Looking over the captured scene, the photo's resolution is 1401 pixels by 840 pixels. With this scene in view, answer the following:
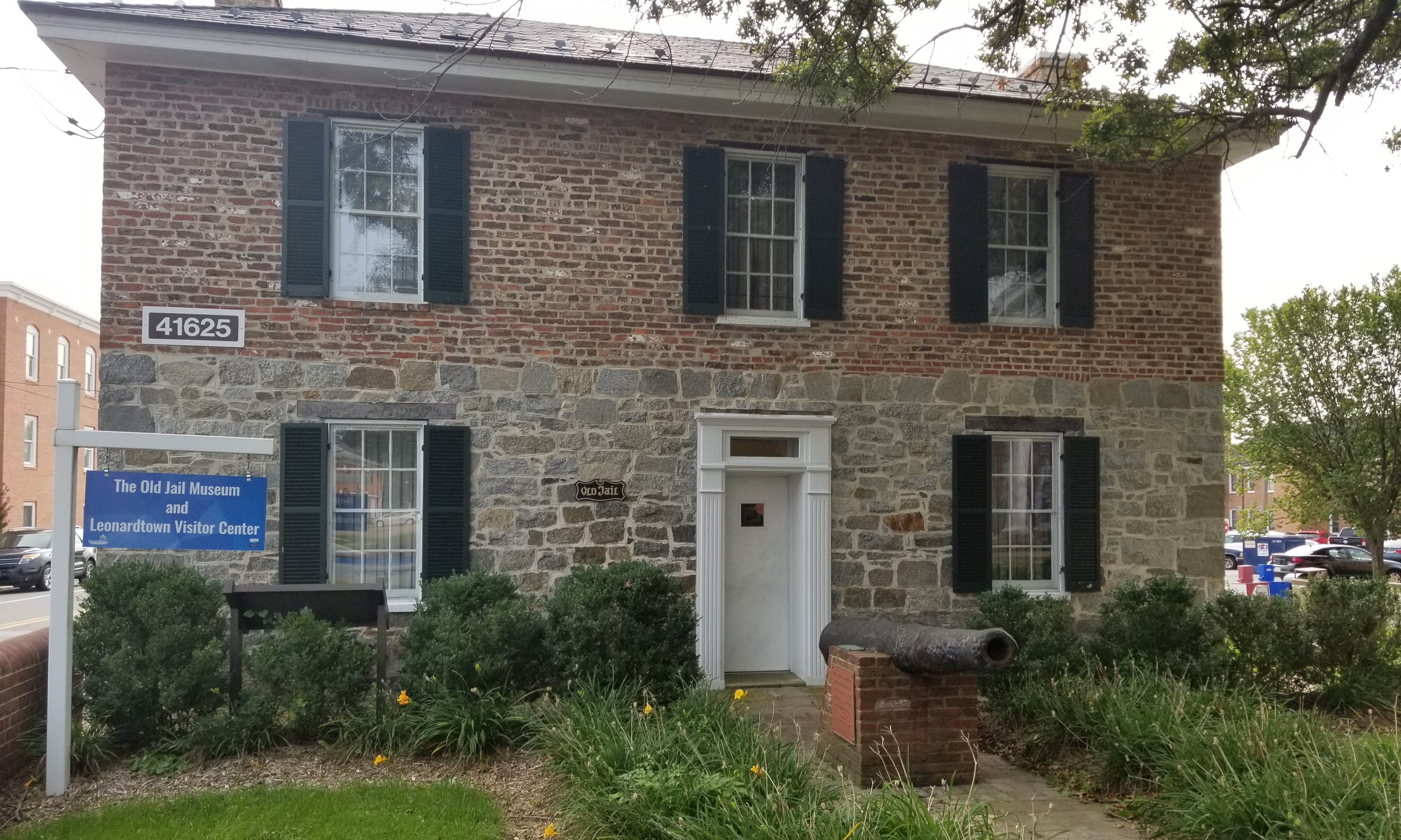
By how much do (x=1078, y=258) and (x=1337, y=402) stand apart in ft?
41.5

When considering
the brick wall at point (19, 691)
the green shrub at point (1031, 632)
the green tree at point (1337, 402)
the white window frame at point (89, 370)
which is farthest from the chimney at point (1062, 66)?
the white window frame at point (89, 370)

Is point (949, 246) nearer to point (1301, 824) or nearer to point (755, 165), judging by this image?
point (755, 165)

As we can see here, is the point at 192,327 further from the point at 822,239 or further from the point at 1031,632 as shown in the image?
the point at 1031,632

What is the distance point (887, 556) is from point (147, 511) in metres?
6.26

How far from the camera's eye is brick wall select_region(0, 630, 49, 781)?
6.14m

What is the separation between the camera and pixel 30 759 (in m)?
6.45

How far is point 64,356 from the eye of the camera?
34.1 metres

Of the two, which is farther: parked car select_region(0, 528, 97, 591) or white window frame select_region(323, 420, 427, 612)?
parked car select_region(0, 528, 97, 591)

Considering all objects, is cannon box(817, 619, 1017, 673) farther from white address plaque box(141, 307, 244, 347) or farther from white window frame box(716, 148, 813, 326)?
white address plaque box(141, 307, 244, 347)

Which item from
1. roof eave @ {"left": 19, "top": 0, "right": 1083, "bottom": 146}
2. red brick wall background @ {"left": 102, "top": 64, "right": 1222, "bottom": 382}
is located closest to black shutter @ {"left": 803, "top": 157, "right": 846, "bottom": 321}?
red brick wall background @ {"left": 102, "top": 64, "right": 1222, "bottom": 382}

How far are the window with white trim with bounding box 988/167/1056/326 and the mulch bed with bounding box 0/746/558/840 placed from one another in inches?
257

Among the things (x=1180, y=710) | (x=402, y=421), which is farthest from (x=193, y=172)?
(x=1180, y=710)

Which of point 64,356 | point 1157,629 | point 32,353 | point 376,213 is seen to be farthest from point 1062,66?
point 64,356

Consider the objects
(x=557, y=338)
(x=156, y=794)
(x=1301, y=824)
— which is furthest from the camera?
(x=557, y=338)
